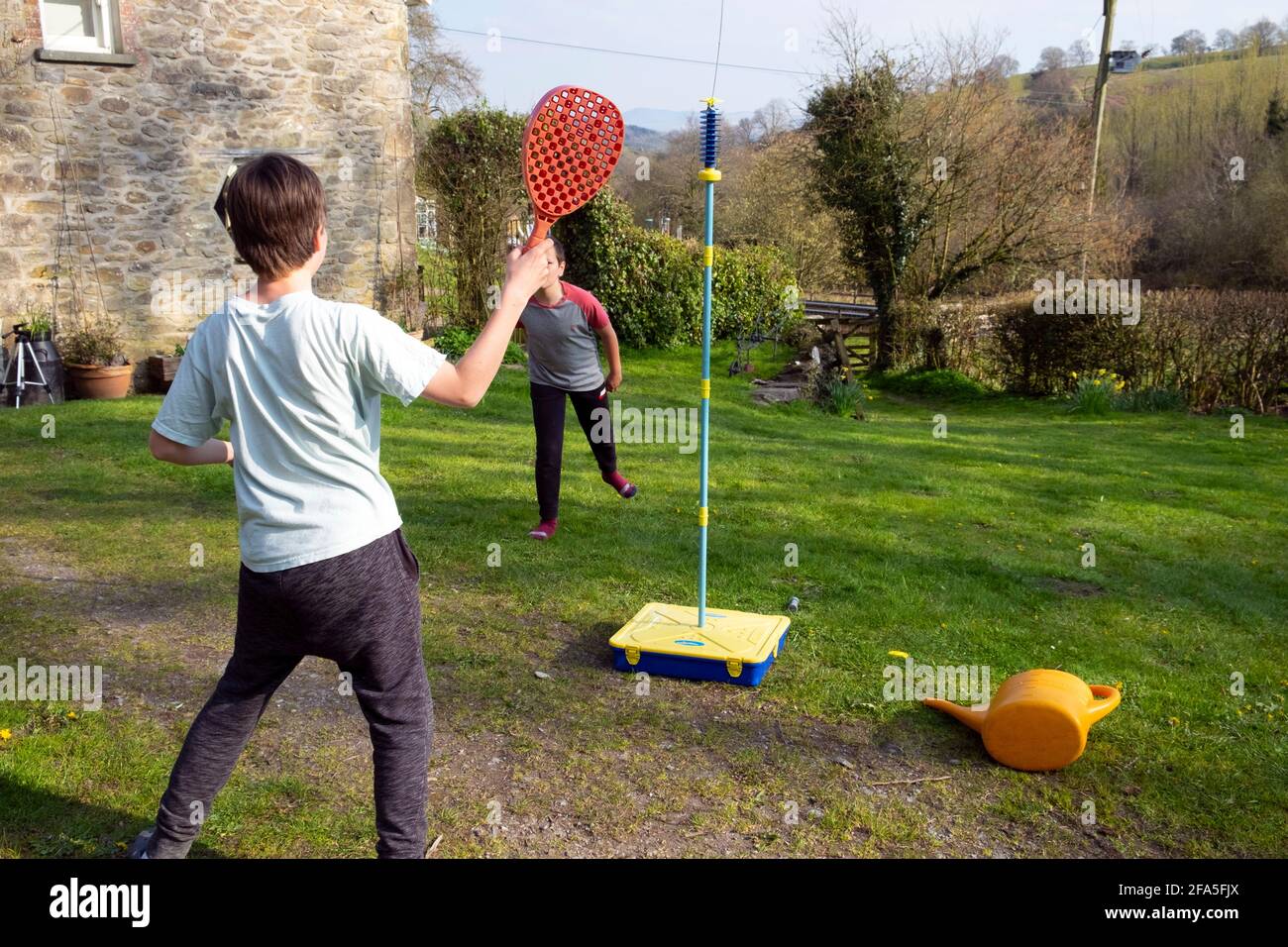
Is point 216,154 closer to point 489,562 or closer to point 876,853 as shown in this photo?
point 489,562

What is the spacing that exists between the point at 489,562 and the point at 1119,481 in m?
6.11

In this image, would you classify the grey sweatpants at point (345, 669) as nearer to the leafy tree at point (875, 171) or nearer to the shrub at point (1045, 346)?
the shrub at point (1045, 346)

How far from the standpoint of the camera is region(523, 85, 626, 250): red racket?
3.33 meters

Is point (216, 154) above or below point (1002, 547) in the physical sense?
above

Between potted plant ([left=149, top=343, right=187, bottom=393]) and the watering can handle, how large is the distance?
34.6ft

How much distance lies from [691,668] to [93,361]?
948cm

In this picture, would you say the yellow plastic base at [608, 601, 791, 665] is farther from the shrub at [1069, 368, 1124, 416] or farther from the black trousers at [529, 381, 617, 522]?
the shrub at [1069, 368, 1124, 416]

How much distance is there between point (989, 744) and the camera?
3.74 metres

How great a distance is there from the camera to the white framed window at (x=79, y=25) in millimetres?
10781

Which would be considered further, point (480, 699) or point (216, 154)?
point (216, 154)

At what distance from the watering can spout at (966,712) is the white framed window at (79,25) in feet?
37.7

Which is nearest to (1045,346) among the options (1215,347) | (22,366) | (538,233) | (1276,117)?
(1215,347)

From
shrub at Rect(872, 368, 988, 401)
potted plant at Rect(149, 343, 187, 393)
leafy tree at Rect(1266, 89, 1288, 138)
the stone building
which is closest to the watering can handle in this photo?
potted plant at Rect(149, 343, 187, 393)
